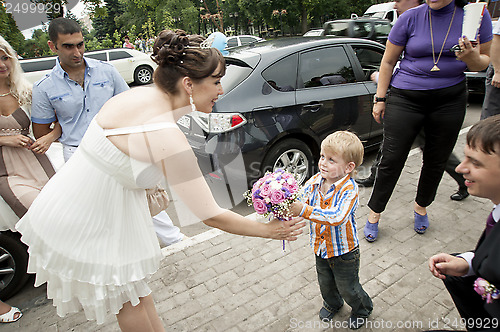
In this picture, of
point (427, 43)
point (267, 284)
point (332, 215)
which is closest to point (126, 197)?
point (332, 215)

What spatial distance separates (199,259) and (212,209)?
1.63 metres

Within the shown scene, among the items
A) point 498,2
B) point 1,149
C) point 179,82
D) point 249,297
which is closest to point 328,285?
point 249,297

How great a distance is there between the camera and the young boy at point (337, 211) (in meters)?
1.90

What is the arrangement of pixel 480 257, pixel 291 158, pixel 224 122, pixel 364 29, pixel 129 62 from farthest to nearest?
pixel 129 62, pixel 364 29, pixel 291 158, pixel 224 122, pixel 480 257

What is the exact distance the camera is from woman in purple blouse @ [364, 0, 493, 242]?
261cm

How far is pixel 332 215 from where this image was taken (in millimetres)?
1884

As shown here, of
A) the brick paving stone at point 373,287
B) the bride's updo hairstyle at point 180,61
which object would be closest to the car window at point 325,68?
the brick paving stone at point 373,287

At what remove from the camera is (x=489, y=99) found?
3256 millimetres

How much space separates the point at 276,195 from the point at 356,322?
1269 millimetres

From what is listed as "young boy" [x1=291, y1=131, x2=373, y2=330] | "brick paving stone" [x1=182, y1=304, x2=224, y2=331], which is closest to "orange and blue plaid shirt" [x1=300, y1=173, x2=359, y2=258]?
"young boy" [x1=291, y1=131, x2=373, y2=330]

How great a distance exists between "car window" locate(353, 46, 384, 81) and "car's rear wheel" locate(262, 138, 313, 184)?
1406mm

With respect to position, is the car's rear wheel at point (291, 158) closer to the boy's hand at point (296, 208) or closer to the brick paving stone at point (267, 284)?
the brick paving stone at point (267, 284)

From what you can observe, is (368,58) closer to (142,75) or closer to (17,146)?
(17,146)

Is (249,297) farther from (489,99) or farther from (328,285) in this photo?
(489,99)
